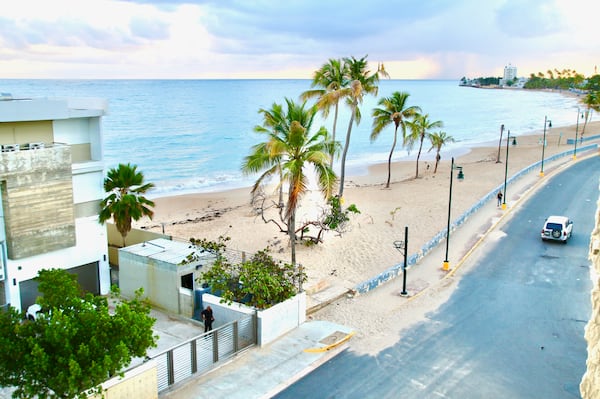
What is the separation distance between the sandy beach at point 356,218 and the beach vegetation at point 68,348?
1207 centimetres

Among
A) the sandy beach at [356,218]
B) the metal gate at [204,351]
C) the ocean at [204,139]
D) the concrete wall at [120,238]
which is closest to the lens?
the metal gate at [204,351]

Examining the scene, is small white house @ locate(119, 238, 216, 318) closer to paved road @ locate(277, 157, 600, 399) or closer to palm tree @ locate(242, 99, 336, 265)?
palm tree @ locate(242, 99, 336, 265)

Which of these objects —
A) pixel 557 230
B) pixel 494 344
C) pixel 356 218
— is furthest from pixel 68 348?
pixel 356 218

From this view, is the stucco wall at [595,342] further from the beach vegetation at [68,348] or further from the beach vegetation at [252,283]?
the beach vegetation at [252,283]

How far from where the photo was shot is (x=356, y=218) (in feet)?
122

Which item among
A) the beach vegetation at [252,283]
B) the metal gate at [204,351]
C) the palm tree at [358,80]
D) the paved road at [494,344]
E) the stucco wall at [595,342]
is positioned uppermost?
the palm tree at [358,80]

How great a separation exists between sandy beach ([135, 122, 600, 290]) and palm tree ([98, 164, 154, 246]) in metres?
7.85

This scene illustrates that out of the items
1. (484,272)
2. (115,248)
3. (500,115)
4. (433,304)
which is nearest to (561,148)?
(484,272)

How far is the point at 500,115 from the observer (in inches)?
6806

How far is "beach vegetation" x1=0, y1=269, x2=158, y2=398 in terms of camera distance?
11.3m

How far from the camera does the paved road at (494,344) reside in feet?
53.4

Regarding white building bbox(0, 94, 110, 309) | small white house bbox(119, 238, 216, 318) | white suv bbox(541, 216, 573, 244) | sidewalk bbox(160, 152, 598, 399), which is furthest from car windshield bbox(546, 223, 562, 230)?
white building bbox(0, 94, 110, 309)

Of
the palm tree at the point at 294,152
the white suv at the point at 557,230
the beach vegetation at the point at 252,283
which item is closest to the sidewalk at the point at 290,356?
the beach vegetation at the point at 252,283

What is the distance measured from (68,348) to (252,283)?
325 inches
